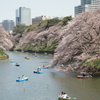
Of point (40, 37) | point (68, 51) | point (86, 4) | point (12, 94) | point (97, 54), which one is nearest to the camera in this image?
point (12, 94)

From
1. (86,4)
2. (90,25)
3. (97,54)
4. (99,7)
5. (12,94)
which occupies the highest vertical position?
(86,4)

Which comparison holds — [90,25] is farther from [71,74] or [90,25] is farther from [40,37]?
[40,37]

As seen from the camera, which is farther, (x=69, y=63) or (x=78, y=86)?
(x=69, y=63)

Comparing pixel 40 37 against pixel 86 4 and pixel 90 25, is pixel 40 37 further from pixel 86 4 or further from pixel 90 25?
pixel 86 4

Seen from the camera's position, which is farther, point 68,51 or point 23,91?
point 68,51

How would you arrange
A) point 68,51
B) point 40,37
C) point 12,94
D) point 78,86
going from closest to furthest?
point 12,94
point 78,86
point 68,51
point 40,37

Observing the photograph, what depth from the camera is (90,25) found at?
32.7 metres

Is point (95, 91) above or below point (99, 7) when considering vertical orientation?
below

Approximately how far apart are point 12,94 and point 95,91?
8147 mm

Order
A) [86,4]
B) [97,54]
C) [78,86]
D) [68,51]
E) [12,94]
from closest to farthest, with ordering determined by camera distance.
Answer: [12,94], [78,86], [97,54], [68,51], [86,4]

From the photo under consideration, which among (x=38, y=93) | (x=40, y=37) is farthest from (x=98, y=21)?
(x=40, y=37)

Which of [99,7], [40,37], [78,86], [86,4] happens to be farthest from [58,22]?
[86,4]

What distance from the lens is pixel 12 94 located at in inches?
984

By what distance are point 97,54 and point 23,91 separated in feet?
34.3
